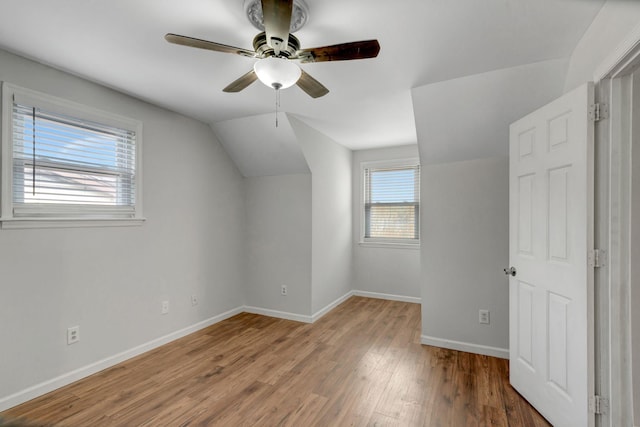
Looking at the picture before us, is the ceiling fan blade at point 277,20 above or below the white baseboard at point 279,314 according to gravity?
above

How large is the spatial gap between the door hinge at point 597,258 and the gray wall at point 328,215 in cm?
268

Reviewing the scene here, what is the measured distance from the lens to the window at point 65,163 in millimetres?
2078

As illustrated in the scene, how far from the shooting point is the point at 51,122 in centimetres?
228

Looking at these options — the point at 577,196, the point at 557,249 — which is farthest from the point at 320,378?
the point at 577,196

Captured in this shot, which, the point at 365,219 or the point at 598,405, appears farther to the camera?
the point at 365,219

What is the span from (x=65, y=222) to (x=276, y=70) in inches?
82.2

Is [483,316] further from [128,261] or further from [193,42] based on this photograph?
[128,261]

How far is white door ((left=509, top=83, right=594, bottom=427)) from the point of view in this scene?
1.63 metres

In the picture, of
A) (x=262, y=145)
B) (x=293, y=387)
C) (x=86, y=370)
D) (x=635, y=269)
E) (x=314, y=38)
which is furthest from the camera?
(x=262, y=145)

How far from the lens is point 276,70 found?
157cm

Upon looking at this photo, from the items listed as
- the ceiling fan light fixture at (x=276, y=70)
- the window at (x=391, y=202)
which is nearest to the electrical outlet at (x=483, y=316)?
the window at (x=391, y=202)

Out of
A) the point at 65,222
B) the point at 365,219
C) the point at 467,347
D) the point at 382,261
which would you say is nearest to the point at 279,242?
the point at 365,219

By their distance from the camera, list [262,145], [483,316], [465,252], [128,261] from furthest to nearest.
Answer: [262,145] → [465,252] → [483,316] → [128,261]

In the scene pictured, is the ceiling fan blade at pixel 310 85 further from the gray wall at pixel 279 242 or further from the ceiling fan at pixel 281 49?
the gray wall at pixel 279 242
